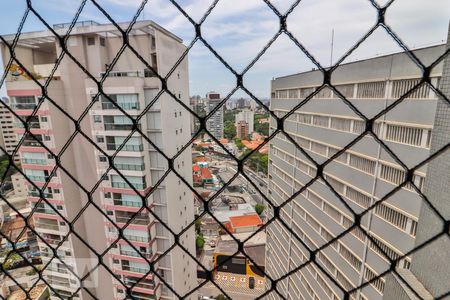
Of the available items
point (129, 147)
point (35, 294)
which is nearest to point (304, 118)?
point (129, 147)

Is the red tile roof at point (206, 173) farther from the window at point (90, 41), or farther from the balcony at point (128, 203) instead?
the window at point (90, 41)

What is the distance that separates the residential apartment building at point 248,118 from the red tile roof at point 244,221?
8.19 metres

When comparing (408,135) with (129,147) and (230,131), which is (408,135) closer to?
(129,147)

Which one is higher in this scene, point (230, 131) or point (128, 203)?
point (128, 203)

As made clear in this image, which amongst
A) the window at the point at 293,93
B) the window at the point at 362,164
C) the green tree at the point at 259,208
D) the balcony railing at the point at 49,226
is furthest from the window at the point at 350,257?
the green tree at the point at 259,208

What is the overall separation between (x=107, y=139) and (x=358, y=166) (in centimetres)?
256

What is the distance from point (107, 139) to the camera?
2.71 metres

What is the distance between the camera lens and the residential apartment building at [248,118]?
47.6 feet

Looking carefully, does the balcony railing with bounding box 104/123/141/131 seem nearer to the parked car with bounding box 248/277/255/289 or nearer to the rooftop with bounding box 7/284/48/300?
the rooftop with bounding box 7/284/48/300

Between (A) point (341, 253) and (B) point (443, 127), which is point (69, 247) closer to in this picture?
(A) point (341, 253)

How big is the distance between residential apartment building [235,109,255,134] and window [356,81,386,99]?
40.1 feet

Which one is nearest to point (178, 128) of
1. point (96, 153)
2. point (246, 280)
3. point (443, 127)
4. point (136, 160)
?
point (136, 160)

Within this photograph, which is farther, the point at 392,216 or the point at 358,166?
the point at 358,166

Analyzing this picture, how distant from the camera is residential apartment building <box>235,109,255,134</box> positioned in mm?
14503
